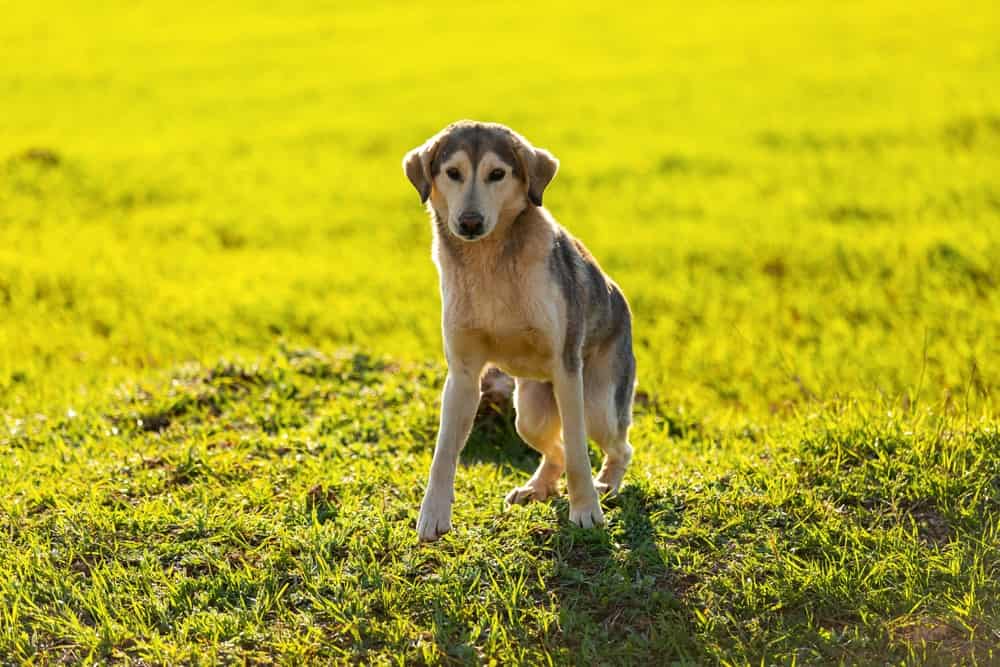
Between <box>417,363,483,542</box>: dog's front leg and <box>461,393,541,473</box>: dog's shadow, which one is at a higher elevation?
<box>417,363,483,542</box>: dog's front leg

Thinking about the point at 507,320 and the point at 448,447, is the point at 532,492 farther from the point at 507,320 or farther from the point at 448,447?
the point at 507,320

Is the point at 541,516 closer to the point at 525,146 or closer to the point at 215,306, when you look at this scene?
the point at 525,146

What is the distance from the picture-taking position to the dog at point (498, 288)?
545cm

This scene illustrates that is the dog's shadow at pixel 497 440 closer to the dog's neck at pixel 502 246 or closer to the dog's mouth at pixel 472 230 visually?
the dog's neck at pixel 502 246

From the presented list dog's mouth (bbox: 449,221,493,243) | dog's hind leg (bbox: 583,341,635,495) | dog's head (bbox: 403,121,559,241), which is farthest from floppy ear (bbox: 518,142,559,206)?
dog's hind leg (bbox: 583,341,635,495)

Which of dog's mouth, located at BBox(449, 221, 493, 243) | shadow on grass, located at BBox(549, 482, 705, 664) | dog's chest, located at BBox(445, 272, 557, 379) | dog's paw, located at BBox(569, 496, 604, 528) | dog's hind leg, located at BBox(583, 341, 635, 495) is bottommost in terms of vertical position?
shadow on grass, located at BBox(549, 482, 705, 664)

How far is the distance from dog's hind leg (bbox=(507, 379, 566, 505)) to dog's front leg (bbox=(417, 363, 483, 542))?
1.53ft

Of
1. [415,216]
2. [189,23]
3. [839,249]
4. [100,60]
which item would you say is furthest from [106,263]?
[189,23]

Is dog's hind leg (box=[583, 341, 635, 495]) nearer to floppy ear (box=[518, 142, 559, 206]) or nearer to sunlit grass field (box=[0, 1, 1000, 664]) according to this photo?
sunlit grass field (box=[0, 1, 1000, 664])

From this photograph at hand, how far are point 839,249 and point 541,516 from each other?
22.7 ft

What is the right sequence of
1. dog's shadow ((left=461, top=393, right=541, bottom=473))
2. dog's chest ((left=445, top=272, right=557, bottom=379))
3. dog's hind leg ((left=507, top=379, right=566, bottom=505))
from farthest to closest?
1. dog's shadow ((left=461, top=393, right=541, bottom=473))
2. dog's hind leg ((left=507, top=379, right=566, bottom=505))
3. dog's chest ((left=445, top=272, right=557, bottom=379))

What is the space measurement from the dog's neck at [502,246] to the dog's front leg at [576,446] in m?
0.59

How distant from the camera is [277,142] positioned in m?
17.6

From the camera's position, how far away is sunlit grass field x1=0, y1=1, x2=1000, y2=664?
5.09 metres
